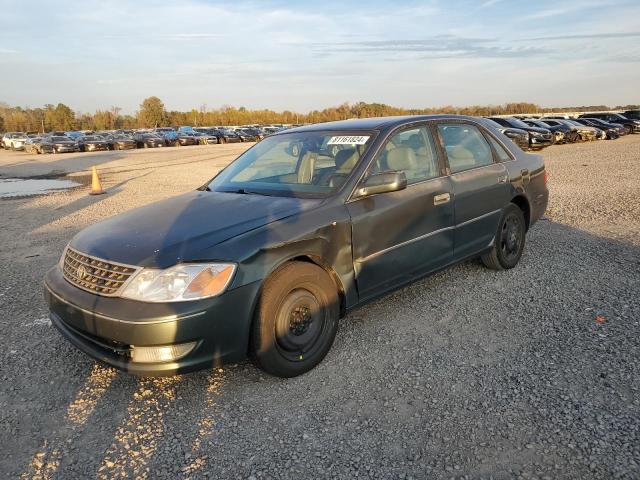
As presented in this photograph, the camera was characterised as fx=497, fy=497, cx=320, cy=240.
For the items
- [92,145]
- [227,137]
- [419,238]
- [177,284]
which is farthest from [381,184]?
[227,137]

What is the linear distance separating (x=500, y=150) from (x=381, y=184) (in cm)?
209

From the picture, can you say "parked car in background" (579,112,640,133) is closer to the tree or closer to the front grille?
the front grille

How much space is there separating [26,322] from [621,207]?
28.5ft

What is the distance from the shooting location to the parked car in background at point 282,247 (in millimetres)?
2834

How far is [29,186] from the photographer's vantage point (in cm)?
1562

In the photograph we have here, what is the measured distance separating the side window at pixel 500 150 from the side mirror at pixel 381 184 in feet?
6.12

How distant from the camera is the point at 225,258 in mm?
2898

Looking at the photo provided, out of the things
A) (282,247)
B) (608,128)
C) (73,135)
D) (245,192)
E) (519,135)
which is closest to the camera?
(282,247)

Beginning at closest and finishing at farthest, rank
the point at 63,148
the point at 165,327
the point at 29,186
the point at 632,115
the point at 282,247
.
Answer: the point at 165,327 → the point at 282,247 → the point at 29,186 → the point at 63,148 → the point at 632,115

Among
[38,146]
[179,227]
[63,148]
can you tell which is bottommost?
[179,227]

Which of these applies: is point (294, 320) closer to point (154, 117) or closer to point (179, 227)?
point (179, 227)

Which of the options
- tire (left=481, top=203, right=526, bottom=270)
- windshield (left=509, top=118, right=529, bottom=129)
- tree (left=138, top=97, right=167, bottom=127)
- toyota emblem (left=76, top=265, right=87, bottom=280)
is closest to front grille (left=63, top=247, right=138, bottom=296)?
toyota emblem (left=76, top=265, right=87, bottom=280)

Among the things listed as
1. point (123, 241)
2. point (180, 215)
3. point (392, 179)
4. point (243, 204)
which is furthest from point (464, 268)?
point (123, 241)

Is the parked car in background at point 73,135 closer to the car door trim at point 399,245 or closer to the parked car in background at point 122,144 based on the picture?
the parked car in background at point 122,144
